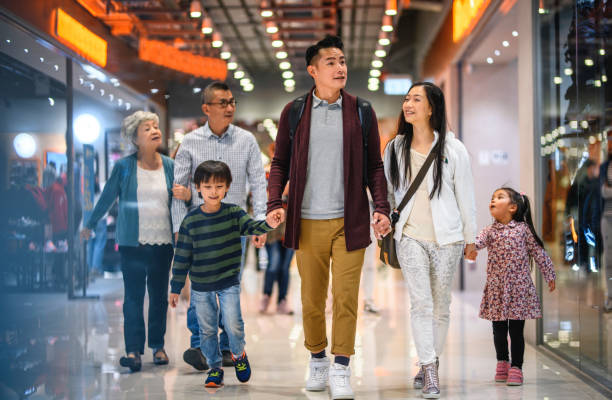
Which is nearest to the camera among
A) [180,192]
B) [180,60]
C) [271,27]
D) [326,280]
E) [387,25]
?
[326,280]

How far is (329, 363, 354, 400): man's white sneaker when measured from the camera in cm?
337

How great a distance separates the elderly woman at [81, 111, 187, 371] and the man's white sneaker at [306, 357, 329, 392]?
43.3 inches

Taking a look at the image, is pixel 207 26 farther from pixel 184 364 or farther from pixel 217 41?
pixel 184 364

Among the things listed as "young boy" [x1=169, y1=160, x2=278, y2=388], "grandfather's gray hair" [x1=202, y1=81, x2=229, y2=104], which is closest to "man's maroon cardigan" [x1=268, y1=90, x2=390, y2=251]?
"young boy" [x1=169, y1=160, x2=278, y2=388]

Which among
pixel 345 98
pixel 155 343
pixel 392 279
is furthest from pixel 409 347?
pixel 392 279

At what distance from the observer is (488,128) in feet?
26.8

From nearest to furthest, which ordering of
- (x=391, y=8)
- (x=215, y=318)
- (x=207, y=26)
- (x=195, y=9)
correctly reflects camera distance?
(x=215, y=318) → (x=207, y=26) → (x=195, y=9) → (x=391, y=8)

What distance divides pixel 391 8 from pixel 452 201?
444cm

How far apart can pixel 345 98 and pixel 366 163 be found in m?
0.35

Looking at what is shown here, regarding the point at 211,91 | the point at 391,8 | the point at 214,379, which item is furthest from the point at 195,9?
the point at 214,379

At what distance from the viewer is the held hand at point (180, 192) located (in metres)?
4.01

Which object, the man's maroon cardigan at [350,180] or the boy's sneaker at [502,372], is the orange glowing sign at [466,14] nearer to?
the man's maroon cardigan at [350,180]

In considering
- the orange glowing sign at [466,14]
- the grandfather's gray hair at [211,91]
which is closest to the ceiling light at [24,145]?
the grandfather's gray hair at [211,91]

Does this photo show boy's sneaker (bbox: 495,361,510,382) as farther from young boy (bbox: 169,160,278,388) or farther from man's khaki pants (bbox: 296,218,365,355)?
young boy (bbox: 169,160,278,388)
